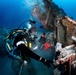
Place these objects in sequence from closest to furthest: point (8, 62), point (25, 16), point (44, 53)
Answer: point (44, 53) < point (8, 62) < point (25, 16)

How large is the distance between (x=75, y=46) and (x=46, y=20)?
13.4 ft

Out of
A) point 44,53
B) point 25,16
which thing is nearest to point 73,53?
point 44,53

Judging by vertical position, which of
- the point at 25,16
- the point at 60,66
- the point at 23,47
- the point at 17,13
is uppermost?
the point at 17,13

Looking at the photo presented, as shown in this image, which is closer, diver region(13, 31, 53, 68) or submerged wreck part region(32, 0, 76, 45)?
diver region(13, 31, 53, 68)

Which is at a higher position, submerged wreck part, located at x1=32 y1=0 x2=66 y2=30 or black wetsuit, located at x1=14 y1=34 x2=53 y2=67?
submerged wreck part, located at x1=32 y1=0 x2=66 y2=30

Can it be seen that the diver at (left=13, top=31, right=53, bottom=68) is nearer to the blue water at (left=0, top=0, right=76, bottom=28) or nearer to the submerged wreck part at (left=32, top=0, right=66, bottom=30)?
the submerged wreck part at (left=32, top=0, right=66, bottom=30)

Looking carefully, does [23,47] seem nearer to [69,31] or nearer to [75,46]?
[75,46]

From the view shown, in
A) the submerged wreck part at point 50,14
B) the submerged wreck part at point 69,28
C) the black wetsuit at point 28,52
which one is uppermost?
the submerged wreck part at point 50,14

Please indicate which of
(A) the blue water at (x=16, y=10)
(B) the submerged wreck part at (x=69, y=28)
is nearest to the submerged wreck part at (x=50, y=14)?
(B) the submerged wreck part at (x=69, y=28)

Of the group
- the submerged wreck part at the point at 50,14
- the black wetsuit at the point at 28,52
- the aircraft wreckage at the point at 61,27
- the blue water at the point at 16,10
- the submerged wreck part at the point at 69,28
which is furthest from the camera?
the blue water at the point at 16,10

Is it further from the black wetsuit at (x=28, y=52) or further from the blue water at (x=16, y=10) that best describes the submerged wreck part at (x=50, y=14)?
the blue water at (x=16, y=10)

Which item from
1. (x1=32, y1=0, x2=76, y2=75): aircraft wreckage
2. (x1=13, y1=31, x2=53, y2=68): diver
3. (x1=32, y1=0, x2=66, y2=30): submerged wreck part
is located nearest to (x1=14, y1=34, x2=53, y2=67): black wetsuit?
(x1=13, y1=31, x2=53, y2=68): diver

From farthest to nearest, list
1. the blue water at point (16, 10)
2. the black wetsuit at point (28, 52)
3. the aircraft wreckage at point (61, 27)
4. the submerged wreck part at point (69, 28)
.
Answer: the blue water at point (16, 10) → the submerged wreck part at point (69, 28) → the black wetsuit at point (28, 52) → the aircraft wreckage at point (61, 27)

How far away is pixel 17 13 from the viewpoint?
42.6m
